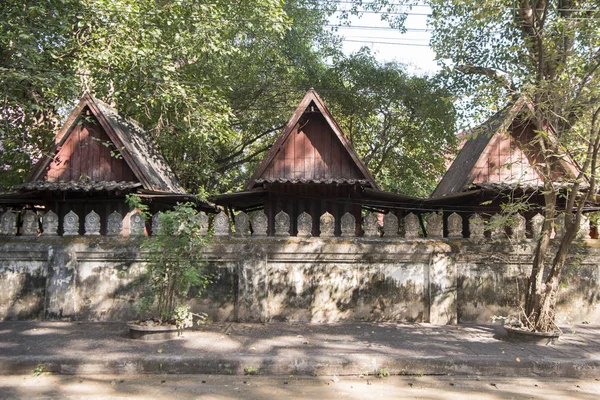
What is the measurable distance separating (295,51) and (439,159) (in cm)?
706

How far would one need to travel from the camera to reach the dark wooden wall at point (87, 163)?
34.8 feet

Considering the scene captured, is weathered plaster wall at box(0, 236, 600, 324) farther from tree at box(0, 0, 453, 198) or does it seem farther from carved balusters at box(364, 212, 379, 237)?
tree at box(0, 0, 453, 198)

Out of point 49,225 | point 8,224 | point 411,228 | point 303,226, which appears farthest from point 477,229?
point 8,224

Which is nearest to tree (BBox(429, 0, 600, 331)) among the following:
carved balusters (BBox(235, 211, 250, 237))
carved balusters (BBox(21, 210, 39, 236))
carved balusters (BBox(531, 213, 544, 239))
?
carved balusters (BBox(531, 213, 544, 239))

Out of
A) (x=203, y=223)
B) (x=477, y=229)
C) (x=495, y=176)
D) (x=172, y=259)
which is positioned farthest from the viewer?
(x=495, y=176)

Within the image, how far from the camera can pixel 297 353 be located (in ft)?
21.7

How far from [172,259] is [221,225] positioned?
5.09ft

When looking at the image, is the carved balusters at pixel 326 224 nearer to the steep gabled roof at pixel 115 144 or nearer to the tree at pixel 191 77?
the tree at pixel 191 77

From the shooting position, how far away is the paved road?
5441 millimetres

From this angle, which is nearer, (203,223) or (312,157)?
(203,223)

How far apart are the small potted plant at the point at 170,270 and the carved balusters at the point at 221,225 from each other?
3.74 ft

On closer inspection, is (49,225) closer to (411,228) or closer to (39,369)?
(39,369)

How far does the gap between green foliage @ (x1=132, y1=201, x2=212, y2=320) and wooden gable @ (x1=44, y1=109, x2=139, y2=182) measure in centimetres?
354

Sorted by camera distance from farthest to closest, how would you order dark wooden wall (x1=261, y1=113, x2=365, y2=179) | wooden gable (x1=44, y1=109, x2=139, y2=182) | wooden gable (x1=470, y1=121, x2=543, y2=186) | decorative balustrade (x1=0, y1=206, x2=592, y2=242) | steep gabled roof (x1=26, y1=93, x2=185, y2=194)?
dark wooden wall (x1=261, y1=113, x2=365, y2=179) < wooden gable (x1=44, y1=109, x2=139, y2=182) < steep gabled roof (x1=26, y1=93, x2=185, y2=194) < wooden gable (x1=470, y1=121, x2=543, y2=186) < decorative balustrade (x1=0, y1=206, x2=592, y2=242)
